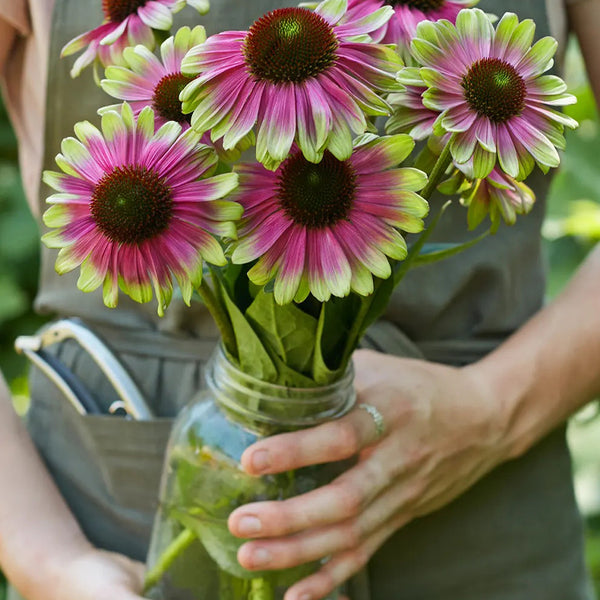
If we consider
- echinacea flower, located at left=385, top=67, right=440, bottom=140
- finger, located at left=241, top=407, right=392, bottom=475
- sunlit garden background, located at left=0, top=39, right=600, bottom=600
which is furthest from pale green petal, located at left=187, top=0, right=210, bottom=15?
sunlit garden background, located at left=0, top=39, right=600, bottom=600

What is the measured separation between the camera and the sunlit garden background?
142 cm

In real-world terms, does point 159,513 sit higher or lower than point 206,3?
lower

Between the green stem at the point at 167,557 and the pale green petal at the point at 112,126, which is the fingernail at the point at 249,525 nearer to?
the green stem at the point at 167,557

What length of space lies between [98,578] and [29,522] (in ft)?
0.28

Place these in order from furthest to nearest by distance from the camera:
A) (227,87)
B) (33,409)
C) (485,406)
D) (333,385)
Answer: (33,409) < (485,406) < (333,385) < (227,87)

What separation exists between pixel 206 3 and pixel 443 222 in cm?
27

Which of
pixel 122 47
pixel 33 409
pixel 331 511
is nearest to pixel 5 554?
pixel 33 409

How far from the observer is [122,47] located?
16.4 inches

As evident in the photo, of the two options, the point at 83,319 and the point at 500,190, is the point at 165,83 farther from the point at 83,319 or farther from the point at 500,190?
the point at 83,319

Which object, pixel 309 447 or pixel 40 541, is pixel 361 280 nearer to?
pixel 309 447

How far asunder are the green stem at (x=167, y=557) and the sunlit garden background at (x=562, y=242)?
32.3 inches

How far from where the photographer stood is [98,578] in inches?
21.0

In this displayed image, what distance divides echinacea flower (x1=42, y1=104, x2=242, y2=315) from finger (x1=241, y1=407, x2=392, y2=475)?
0.15m

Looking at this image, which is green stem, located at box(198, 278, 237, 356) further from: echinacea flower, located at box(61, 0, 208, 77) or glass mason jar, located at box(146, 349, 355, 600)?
echinacea flower, located at box(61, 0, 208, 77)
